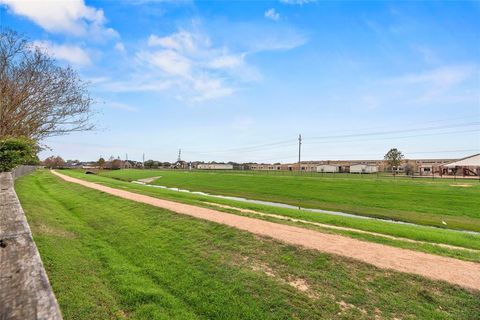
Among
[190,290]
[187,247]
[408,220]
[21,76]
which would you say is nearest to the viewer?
[190,290]

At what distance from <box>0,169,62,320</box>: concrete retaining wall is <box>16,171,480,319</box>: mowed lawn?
254 cm

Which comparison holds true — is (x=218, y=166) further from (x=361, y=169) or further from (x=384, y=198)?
(x=384, y=198)

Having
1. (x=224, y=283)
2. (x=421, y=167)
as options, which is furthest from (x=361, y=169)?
(x=224, y=283)

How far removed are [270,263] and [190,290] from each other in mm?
2171

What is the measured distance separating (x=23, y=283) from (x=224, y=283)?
4902 millimetres

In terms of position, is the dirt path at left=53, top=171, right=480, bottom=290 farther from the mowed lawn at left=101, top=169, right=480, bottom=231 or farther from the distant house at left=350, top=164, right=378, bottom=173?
the distant house at left=350, top=164, right=378, bottom=173

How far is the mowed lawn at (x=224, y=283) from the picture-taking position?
5.71 meters

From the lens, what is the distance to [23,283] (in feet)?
8.03

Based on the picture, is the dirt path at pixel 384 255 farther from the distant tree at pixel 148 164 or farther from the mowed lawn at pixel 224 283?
the distant tree at pixel 148 164

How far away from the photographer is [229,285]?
22.2 feet

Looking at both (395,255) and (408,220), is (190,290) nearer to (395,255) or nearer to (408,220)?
(395,255)

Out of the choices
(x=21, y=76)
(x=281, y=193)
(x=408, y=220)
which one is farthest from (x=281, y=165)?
(x=21, y=76)

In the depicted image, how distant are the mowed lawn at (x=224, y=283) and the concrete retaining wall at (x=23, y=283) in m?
2.54

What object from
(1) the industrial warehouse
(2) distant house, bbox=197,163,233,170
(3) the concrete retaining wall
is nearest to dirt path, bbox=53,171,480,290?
(3) the concrete retaining wall
